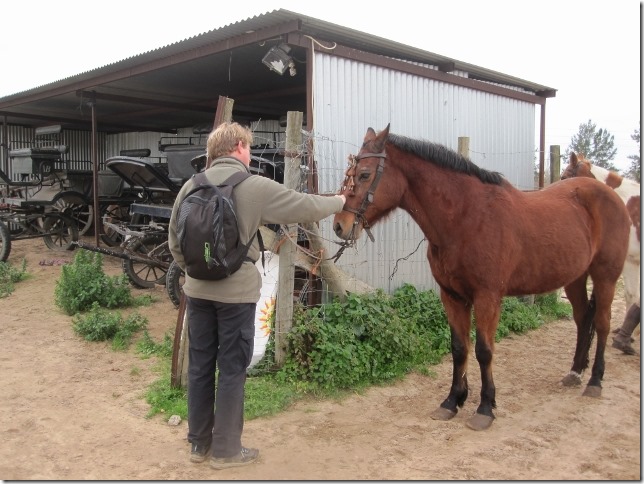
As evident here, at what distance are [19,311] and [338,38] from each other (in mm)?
5414

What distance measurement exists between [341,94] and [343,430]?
3.42 m

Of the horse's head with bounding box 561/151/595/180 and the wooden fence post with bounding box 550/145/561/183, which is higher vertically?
the wooden fence post with bounding box 550/145/561/183

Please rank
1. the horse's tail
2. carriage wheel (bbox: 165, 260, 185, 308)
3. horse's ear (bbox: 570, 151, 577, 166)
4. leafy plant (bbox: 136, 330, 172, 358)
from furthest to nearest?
carriage wheel (bbox: 165, 260, 185, 308), horse's ear (bbox: 570, 151, 577, 166), leafy plant (bbox: 136, 330, 172, 358), the horse's tail

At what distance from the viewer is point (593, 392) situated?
4.66 meters

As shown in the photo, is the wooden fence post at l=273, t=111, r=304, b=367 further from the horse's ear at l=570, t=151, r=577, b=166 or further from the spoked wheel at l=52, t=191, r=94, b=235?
the spoked wheel at l=52, t=191, r=94, b=235

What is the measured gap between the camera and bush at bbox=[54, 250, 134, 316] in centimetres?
696

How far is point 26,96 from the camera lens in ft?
35.1

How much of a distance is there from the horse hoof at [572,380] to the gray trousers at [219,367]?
126 inches

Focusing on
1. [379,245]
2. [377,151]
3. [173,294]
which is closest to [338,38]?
[379,245]

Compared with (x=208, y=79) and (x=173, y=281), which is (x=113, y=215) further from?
(x=173, y=281)

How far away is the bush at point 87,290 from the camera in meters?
6.96

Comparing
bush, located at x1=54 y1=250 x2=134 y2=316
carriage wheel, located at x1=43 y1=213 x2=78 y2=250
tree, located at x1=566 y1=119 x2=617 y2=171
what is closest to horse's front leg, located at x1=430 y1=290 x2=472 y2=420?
bush, located at x1=54 y1=250 x2=134 y2=316

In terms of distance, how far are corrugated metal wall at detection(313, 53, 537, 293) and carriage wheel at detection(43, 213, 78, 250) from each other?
24.5 feet

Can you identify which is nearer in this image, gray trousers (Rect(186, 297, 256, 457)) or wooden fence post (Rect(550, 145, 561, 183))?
gray trousers (Rect(186, 297, 256, 457))
